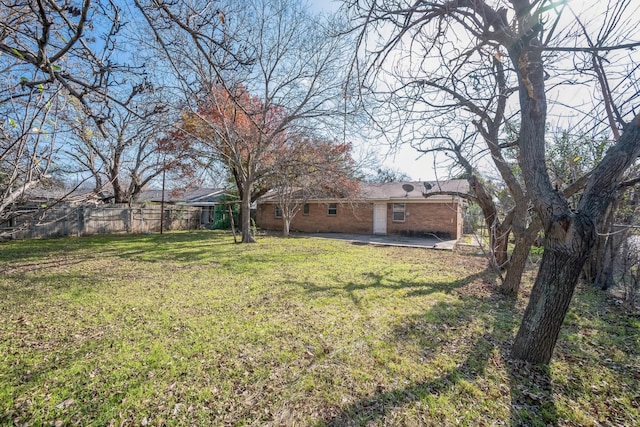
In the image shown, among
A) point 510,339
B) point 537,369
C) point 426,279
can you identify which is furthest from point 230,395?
point 426,279

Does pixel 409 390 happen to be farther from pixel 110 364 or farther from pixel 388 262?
pixel 388 262

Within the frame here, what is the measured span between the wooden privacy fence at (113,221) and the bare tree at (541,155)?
1475 centimetres

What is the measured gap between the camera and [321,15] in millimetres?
6430

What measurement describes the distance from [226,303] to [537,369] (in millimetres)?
4276

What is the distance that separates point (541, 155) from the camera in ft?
9.98

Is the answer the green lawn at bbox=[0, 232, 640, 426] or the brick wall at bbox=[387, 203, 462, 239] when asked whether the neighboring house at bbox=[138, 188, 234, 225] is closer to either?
the brick wall at bbox=[387, 203, 462, 239]

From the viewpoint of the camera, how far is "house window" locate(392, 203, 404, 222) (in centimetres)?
1631

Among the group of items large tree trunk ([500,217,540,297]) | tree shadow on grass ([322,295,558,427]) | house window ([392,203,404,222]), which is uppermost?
house window ([392,203,404,222])

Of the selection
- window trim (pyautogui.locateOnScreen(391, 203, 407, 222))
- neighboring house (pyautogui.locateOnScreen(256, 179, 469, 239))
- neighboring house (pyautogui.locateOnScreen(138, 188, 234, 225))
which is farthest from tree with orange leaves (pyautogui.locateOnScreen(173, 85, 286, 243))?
neighboring house (pyautogui.locateOnScreen(138, 188, 234, 225))

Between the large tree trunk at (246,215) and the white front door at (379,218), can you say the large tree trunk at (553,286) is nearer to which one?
the large tree trunk at (246,215)

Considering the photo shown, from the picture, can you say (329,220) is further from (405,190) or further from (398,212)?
(405,190)

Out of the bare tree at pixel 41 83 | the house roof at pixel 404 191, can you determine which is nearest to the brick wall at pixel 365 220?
the house roof at pixel 404 191

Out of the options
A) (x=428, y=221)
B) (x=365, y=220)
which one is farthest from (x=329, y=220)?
(x=428, y=221)

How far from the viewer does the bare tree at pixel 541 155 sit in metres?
2.55
